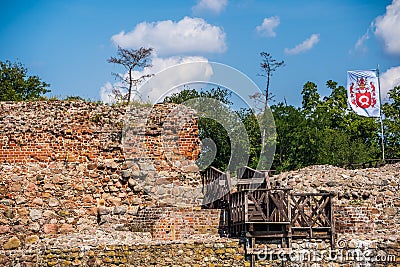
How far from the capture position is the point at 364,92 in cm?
2428

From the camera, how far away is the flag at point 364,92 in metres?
24.1

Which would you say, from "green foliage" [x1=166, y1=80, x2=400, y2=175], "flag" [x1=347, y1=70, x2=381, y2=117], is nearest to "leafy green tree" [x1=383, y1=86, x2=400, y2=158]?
"green foliage" [x1=166, y1=80, x2=400, y2=175]

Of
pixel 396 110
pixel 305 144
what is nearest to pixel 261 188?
pixel 305 144

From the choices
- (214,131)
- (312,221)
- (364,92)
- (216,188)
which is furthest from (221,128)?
(312,221)

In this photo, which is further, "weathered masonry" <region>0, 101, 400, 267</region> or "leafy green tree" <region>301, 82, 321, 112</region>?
"leafy green tree" <region>301, 82, 321, 112</region>

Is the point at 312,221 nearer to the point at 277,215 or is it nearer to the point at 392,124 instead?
the point at 277,215

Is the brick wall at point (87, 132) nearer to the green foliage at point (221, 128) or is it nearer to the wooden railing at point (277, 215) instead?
the wooden railing at point (277, 215)

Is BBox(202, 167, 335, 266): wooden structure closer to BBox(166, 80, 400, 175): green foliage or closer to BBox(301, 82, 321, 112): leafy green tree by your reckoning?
BBox(166, 80, 400, 175): green foliage

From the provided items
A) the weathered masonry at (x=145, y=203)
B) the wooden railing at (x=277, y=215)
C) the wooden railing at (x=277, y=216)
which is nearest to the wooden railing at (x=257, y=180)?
the weathered masonry at (x=145, y=203)

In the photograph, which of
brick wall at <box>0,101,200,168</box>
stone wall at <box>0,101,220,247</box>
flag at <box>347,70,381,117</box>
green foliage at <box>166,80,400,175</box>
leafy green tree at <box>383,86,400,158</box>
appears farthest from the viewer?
leafy green tree at <box>383,86,400,158</box>

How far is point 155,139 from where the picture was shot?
16594mm

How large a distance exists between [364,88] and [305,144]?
482cm

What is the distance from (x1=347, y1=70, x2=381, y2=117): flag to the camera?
78.9ft

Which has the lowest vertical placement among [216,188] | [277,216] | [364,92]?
[277,216]
